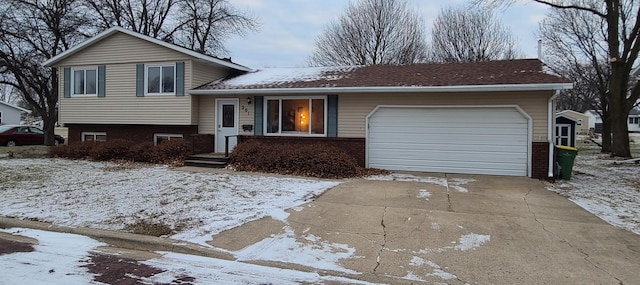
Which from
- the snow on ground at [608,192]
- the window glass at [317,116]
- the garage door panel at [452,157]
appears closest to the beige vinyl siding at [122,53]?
the window glass at [317,116]

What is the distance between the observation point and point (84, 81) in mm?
16703

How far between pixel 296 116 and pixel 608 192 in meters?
9.10

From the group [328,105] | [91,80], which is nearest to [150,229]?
[328,105]

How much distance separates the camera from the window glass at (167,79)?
1538cm

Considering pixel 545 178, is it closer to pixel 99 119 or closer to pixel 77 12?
pixel 99 119

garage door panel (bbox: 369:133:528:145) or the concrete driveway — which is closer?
the concrete driveway

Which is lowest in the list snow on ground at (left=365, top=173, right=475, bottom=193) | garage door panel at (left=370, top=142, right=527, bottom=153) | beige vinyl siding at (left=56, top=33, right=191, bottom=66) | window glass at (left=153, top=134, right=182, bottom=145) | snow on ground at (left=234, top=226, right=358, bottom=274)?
snow on ground at (left=234, top=226, right=358, bottom=274)

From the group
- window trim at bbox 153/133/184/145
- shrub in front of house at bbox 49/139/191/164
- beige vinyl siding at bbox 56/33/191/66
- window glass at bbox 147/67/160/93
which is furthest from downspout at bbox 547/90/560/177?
window glass at bbox 147/67/160/93

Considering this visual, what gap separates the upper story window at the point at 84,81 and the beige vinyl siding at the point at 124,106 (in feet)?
1.09

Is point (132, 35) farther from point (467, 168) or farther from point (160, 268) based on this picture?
point (160, 268)

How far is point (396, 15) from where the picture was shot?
104 ft

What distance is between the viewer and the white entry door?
1491 cm

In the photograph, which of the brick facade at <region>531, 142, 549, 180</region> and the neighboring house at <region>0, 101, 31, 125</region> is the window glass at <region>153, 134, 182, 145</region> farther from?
the neighboring house at <region>0, 101, 31, 125</region>

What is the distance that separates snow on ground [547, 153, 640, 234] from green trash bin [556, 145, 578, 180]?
0.82 feet
